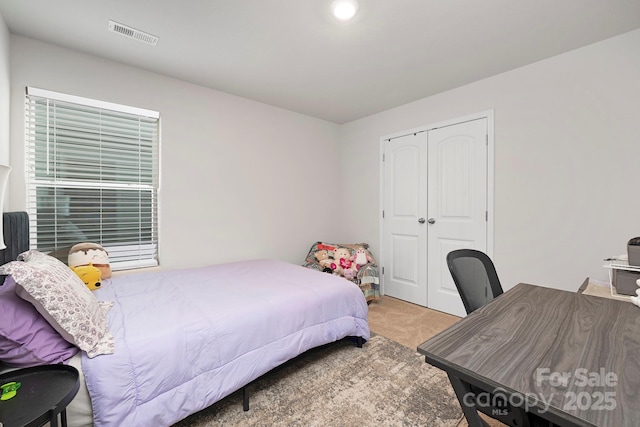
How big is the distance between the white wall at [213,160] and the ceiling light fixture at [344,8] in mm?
1860

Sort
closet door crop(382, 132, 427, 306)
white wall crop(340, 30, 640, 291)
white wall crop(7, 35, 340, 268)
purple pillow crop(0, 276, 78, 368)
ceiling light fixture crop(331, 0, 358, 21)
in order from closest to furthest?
purple pillow crop(0, 276, 78, 368), ceiling light fixture crop(331, 0, 358, 21), white wall crop(340, 30, 640, 291), white wall crop(7, 35, 340, 268), closet door crop(382, 132, 427, 306)

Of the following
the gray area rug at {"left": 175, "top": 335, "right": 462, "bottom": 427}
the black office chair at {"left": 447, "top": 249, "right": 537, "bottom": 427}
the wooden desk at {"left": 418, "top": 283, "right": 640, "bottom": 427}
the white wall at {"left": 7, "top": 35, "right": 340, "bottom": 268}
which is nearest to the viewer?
the wooden desk at {"left": 418, "top": 283, "right": 640, "bottom": 427}

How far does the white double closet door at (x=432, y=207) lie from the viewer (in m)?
3.04

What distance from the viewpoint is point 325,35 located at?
2.16 m

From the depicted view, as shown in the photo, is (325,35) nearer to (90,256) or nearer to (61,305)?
(61,305)

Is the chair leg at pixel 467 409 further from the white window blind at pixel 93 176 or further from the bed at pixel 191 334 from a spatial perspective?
the white window blind at pixel 93 176

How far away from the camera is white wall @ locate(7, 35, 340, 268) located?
7.73 ft

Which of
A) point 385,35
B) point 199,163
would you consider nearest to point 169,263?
point 199,163

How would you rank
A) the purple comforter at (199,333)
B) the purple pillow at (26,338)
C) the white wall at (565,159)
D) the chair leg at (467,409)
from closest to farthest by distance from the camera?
1. the chair leg at (467,409)
2. the purple pillow at (26,338)
3. the purple comforter at (199,333)
4. the white wall at (565,159)

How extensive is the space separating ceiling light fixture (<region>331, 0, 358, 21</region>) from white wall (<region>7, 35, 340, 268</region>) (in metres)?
1.86

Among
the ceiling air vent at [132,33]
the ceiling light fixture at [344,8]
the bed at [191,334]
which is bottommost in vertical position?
the bed at [191,334]

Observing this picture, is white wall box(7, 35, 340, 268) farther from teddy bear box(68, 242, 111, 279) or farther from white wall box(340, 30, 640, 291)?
white wall box(340, 30, 640, 291)

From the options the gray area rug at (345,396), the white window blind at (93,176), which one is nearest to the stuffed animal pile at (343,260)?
the gray area rug at (345,396)

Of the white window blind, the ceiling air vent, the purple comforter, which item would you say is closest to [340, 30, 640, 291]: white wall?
the purple comforter
